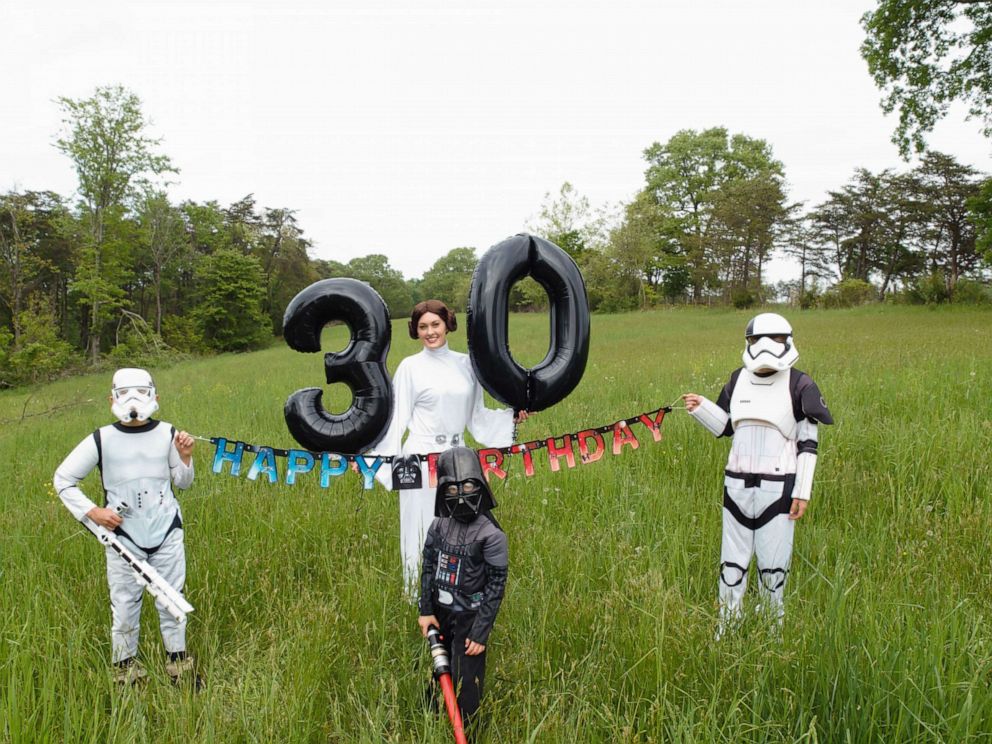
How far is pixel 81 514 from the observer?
2555 millimetres

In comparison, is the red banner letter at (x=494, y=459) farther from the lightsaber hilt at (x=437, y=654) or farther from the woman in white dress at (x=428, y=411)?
the lightsaber hilt at (x=437, y=654)

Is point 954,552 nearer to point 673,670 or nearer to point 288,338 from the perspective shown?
point 673,670

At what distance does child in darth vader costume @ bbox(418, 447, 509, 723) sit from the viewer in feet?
7.23

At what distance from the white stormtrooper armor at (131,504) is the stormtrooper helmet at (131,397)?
9cm

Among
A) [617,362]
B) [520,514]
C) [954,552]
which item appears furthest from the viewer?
[617,362]

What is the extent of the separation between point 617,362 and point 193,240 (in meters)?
38.0

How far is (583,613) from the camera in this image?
8.63 feet

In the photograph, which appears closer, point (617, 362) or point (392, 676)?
point (392, 676)

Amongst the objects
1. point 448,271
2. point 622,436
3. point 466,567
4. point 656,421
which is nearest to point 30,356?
point 622,436

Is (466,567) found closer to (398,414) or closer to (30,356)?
(398,414)

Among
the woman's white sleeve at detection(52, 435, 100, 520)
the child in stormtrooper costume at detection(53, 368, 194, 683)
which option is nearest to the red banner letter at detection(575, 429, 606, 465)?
the child in stormtrooper costume at detection(53, 368, 194, 683)

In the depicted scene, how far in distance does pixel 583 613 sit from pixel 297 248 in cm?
4634

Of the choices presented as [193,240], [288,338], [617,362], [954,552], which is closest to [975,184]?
[617,362]

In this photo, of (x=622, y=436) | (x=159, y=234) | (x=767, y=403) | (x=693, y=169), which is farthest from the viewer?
(x=693, y=169)
